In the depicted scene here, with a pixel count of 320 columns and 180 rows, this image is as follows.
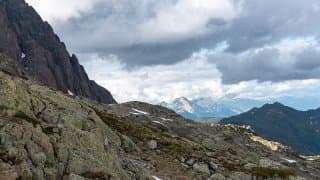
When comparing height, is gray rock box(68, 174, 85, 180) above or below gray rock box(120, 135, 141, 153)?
below

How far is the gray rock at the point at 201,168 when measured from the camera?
174 ft

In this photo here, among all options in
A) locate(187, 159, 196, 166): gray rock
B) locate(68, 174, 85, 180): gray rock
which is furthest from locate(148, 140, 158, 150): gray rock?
locate(68, 174, 85, 180): gray rock

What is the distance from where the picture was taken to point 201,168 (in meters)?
53.7

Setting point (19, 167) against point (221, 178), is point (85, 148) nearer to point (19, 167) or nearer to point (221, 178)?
point (19, 167)

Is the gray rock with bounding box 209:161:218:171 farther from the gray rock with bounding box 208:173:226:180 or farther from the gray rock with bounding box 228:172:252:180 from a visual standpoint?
the gray rock with bounding box 208:173:226:180

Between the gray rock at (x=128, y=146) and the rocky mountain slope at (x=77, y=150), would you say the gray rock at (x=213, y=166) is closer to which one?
the rocky mountain slope at (x=77, y=150)

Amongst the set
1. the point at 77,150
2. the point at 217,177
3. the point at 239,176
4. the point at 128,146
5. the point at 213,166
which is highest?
the point at 128,146

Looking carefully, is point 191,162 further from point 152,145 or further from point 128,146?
point 152,145

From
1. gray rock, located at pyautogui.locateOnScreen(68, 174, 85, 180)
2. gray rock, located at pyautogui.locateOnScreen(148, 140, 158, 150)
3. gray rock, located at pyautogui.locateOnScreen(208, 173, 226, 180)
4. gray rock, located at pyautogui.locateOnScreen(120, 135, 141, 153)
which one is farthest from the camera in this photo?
gray rock, located at pyautogui.locateOnScreen(148, 140, 158, 150)

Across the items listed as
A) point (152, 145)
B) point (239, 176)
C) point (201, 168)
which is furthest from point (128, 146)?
point (239, 176)

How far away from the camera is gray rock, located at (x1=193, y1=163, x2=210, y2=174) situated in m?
53.0

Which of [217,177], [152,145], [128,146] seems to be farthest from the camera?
[152,145]

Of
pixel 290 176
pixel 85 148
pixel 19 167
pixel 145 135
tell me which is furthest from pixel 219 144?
pixel 19 167

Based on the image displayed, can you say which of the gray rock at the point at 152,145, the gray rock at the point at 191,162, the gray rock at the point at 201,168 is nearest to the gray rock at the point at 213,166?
the gray rock at the point at 201,168
